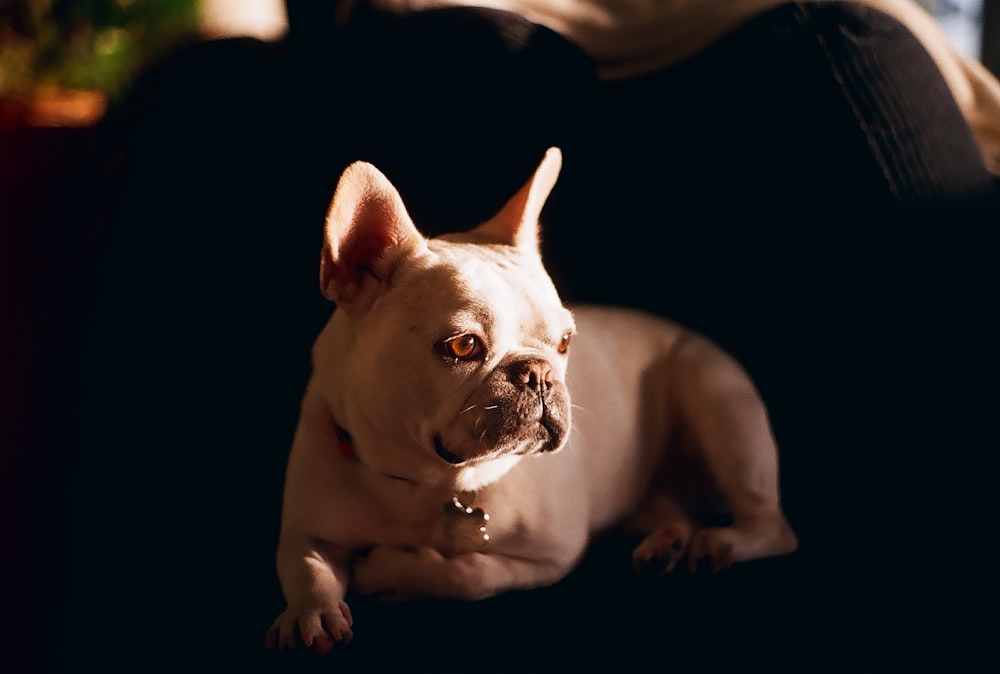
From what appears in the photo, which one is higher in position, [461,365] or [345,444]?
[461,365]

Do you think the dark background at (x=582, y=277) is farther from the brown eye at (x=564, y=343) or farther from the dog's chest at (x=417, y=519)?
the brown eye at (x=564, y=343)

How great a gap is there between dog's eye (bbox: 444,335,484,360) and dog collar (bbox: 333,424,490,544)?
0.19 metres

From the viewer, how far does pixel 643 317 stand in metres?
1.37

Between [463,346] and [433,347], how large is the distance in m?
0.03

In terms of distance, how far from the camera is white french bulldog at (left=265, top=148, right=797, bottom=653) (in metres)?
0.93

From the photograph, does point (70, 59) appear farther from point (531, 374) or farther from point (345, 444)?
point (531, 374)

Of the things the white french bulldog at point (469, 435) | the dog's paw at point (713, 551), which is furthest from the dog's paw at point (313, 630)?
the dog's paw at point (713, 551)

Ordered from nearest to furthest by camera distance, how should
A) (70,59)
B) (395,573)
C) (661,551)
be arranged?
(395,573) → (661,551) → (70,59)

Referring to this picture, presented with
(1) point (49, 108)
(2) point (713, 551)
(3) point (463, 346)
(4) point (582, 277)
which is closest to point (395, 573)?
(3) point (463, 346)

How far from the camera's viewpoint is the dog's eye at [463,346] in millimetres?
920

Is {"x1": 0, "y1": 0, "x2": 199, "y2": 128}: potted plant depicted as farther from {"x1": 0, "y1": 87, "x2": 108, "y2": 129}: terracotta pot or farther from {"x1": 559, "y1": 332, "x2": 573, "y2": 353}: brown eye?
{"x1": 559, "y1": 332, "x2": 573, "y2": 353}: brown eye

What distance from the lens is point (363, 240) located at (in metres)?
0.98

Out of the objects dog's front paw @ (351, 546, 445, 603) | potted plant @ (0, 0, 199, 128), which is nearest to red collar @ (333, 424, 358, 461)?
dog's front paw @ (351, 546, 445, 603)

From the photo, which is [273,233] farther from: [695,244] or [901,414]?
[901,414]
